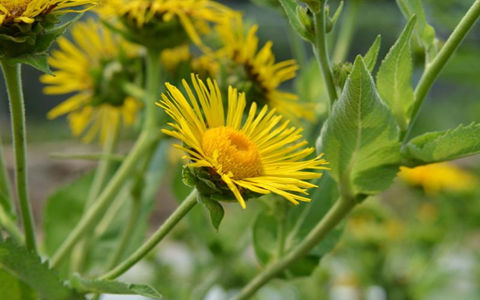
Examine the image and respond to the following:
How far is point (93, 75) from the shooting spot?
0.59m

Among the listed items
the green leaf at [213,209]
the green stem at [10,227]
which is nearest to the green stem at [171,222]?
the green leaf at [213,209]

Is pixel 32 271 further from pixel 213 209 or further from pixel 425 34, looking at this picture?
pixel 425 34

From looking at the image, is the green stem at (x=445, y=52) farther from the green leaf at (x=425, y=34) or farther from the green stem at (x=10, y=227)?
the green stem at (x=10, y=227)

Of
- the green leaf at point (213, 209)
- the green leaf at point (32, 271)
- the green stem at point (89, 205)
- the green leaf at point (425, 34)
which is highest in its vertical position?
the green leaf at point (425, 34)

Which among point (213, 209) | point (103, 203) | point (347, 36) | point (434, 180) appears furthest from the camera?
point (434, 180)

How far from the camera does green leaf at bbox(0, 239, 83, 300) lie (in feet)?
1.13

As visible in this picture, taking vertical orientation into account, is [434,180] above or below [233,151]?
below

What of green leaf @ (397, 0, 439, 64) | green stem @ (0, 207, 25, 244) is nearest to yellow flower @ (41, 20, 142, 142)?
green stem @ (0, 207, 25, 244)

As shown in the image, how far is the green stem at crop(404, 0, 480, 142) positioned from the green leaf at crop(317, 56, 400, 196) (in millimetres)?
38

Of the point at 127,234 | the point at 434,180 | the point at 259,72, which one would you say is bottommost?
the point at 434,180

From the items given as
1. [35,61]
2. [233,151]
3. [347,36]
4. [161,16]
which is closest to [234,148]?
[233,151]

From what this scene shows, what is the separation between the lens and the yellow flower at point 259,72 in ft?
1.71

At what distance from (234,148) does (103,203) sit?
0.15 meters

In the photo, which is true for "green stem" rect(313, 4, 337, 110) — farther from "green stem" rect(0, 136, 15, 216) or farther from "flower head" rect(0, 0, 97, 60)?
"green stem" rect(0, 136, 15, 216)
